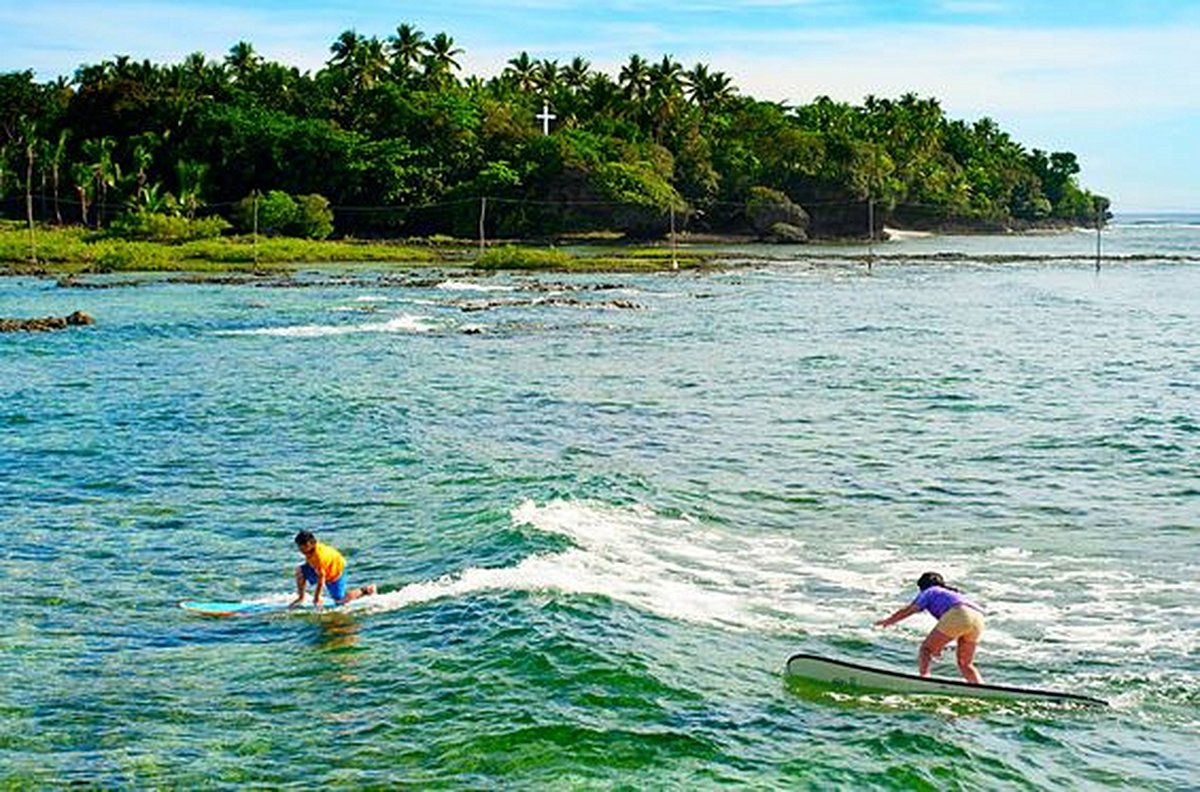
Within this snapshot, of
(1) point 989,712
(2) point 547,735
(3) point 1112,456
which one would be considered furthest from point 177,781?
(3) point 1112,456

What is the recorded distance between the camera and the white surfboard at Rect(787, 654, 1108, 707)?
14633mm

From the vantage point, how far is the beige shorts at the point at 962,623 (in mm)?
14828

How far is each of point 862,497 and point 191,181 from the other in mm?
99954

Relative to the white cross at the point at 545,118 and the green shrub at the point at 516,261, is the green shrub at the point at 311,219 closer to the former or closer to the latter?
the green shrub at the point at 516,261

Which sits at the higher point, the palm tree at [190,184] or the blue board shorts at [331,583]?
the palm tree at [190,184]

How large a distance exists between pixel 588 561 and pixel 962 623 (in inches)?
272

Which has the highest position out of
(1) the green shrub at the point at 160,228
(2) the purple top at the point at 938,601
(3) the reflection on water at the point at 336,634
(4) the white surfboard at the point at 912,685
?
(1) the green shrub at the point at 160,228

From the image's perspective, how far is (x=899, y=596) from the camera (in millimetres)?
19016

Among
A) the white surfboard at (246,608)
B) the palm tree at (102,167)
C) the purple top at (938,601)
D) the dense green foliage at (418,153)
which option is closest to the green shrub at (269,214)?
the dense green foliage at (418,153)

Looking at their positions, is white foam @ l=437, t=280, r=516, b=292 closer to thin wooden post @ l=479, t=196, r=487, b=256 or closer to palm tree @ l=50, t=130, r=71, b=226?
thin wooden post @ l=479, t=196, r=487, b=256

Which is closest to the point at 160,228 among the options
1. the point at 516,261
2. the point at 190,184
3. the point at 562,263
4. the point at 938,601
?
the point at 190,184

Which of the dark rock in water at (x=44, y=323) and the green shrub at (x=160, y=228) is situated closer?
the dark rock in water at (x=44, y=323)

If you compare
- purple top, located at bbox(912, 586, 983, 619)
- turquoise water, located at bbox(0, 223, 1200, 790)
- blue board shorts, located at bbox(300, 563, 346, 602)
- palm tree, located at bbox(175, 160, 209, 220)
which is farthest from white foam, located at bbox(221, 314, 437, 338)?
palm tree, located at bbox(175, 160, 209, 220)

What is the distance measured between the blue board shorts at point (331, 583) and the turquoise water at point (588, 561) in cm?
33
